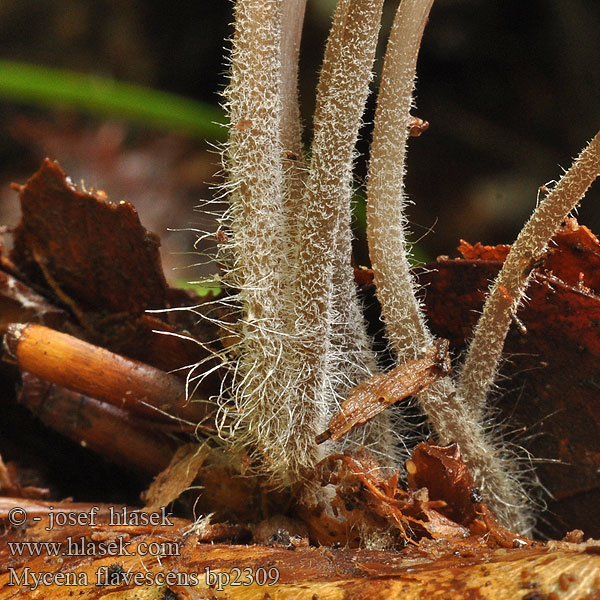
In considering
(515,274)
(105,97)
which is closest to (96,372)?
(515,274)

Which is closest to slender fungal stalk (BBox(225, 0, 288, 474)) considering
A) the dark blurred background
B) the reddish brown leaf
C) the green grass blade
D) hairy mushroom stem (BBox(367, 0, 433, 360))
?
hairy mushroom stem (BBox(367, 0, 433, 360))

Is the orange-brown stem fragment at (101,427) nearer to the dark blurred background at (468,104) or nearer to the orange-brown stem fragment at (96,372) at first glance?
the orange-brown stem fragment at (96,372)

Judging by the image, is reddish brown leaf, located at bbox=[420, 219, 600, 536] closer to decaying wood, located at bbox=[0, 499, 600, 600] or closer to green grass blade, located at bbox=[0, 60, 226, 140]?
decaying wood, located at bbox=[0, 499, 600, 600]

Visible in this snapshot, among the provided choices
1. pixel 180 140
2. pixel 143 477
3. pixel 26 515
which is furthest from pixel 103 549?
pixel 180 140

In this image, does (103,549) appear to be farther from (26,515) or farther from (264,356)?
(264,356)

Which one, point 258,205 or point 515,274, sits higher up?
point 258,205

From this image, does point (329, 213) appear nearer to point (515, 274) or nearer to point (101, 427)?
point (515, 274)
